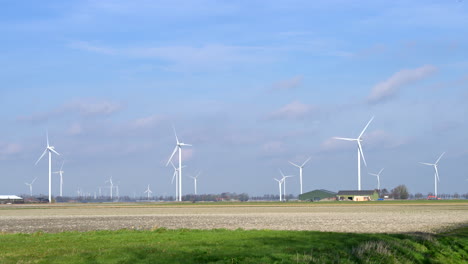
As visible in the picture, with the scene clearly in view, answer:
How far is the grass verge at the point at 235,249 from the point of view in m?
24.9

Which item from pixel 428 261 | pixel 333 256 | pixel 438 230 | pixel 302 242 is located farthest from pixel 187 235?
pixel 438 230

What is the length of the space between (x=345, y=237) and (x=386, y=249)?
4.20m

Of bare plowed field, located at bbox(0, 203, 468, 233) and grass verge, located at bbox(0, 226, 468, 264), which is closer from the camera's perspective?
grass verge, located at bbox(0, 226, 468, 264)

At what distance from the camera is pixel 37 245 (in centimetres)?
3022

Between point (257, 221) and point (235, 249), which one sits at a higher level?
point (235, 249)

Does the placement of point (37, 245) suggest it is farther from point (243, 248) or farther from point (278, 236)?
point (278, 236)

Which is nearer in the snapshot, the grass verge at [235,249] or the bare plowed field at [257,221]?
the grass verge at [235,249]

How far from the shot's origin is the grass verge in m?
24.9

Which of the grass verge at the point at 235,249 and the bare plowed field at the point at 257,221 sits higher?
the grass verge at the point at 235,249

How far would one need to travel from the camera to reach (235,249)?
28.1 m

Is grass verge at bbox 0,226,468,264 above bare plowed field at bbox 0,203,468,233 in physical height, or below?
above

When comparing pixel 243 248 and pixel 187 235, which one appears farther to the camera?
pixel 187 235

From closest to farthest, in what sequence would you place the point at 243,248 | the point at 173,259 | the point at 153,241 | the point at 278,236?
the point at 173,259 → the point at 243,248 → the point at 153,241 → the point at 278,236

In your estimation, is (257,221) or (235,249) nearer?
(235,249)
